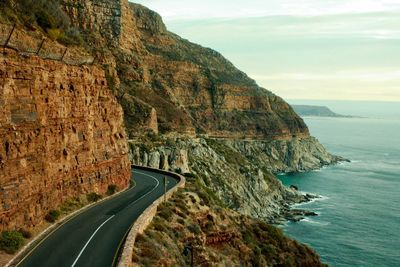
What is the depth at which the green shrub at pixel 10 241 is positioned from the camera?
24802mm

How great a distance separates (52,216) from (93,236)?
410cm

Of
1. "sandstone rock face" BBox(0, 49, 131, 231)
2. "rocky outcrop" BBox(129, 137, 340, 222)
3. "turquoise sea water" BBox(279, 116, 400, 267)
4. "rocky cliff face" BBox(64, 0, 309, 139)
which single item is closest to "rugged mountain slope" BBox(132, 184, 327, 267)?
"sandstone rock face" BBox(0, 49, 131, 231)

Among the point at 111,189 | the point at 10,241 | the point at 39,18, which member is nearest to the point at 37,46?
the point at 39,18

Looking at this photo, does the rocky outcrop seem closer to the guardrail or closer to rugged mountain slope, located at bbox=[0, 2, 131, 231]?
rugged mountain slope, located at bbox=[0, 2, 131, 231]

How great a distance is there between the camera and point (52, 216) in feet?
105

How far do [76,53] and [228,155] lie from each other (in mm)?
74373

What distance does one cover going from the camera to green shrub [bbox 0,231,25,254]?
24.8 metres

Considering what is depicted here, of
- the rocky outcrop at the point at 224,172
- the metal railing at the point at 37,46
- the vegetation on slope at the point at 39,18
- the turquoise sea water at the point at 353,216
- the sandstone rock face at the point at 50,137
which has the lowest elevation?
the turquoise sea water at the point at 353,216

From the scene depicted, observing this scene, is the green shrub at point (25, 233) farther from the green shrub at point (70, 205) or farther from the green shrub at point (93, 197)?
the green shrub at point (93, 197)

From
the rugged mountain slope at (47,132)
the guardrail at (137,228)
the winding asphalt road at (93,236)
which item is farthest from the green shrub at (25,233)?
the guardrail at (137,228)

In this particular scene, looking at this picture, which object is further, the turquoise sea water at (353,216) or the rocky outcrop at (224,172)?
the rocky outcrop at (224,172)

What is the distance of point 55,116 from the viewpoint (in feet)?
108

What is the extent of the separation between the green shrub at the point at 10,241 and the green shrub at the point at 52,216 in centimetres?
563

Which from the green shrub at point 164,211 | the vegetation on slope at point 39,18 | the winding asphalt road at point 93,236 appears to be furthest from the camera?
the green shrub at point 164,211
